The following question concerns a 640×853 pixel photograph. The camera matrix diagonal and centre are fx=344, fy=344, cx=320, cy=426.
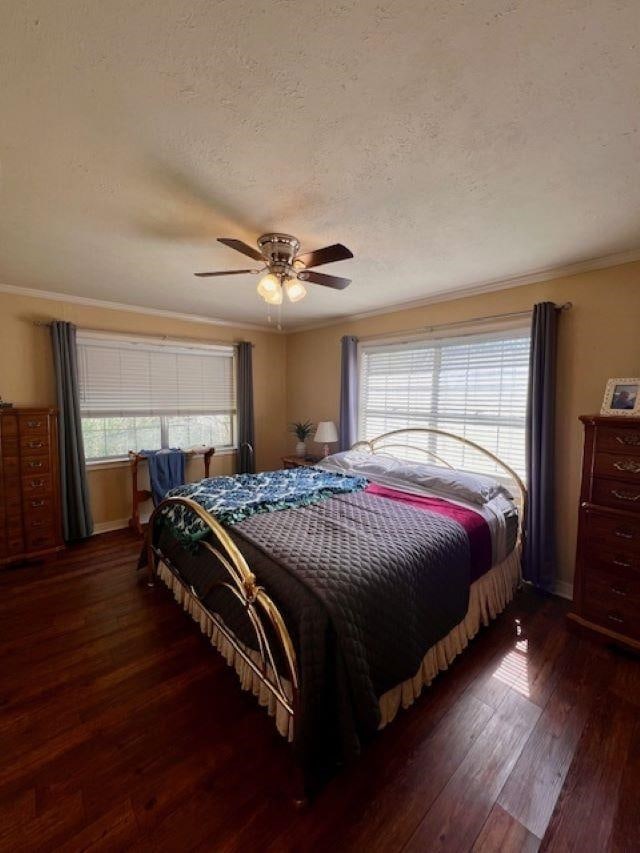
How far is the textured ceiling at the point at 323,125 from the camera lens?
0.94 metres

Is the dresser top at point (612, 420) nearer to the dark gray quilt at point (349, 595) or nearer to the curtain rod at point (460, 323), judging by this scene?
the curtain rod at point (460, 323)

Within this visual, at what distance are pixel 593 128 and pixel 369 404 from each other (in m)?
3.06

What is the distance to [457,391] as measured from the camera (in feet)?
11.0

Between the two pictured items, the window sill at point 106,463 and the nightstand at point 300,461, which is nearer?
the window sill at point 106,463

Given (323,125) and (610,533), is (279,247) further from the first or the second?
(610,533)

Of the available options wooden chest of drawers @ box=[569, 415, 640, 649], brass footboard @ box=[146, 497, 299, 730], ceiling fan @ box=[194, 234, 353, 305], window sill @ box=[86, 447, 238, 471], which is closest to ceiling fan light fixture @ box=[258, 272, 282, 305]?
ceiling fan @ box=[194, 234, 353, 305]

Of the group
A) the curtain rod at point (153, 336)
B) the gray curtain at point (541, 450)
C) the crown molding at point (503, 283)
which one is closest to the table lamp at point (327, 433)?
the crown molding at point (503, 283)

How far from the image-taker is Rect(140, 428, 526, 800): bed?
135 cm

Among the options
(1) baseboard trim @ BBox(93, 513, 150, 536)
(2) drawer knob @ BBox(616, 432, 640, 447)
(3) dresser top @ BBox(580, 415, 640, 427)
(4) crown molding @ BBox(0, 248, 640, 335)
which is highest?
(4) crown molding @ BBox(0, 248, 640, 335)

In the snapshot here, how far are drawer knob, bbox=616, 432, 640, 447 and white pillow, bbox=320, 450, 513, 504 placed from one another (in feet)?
2.84

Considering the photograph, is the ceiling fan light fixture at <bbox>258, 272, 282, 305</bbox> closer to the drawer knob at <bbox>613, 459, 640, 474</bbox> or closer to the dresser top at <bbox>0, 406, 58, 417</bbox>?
the drawer knob at <bbox>613, 459, 640, 474</bbox>

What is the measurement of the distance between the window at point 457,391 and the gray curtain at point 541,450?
23cm

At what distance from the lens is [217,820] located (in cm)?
126

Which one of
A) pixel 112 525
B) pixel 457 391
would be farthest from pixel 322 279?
pixel 112 525
